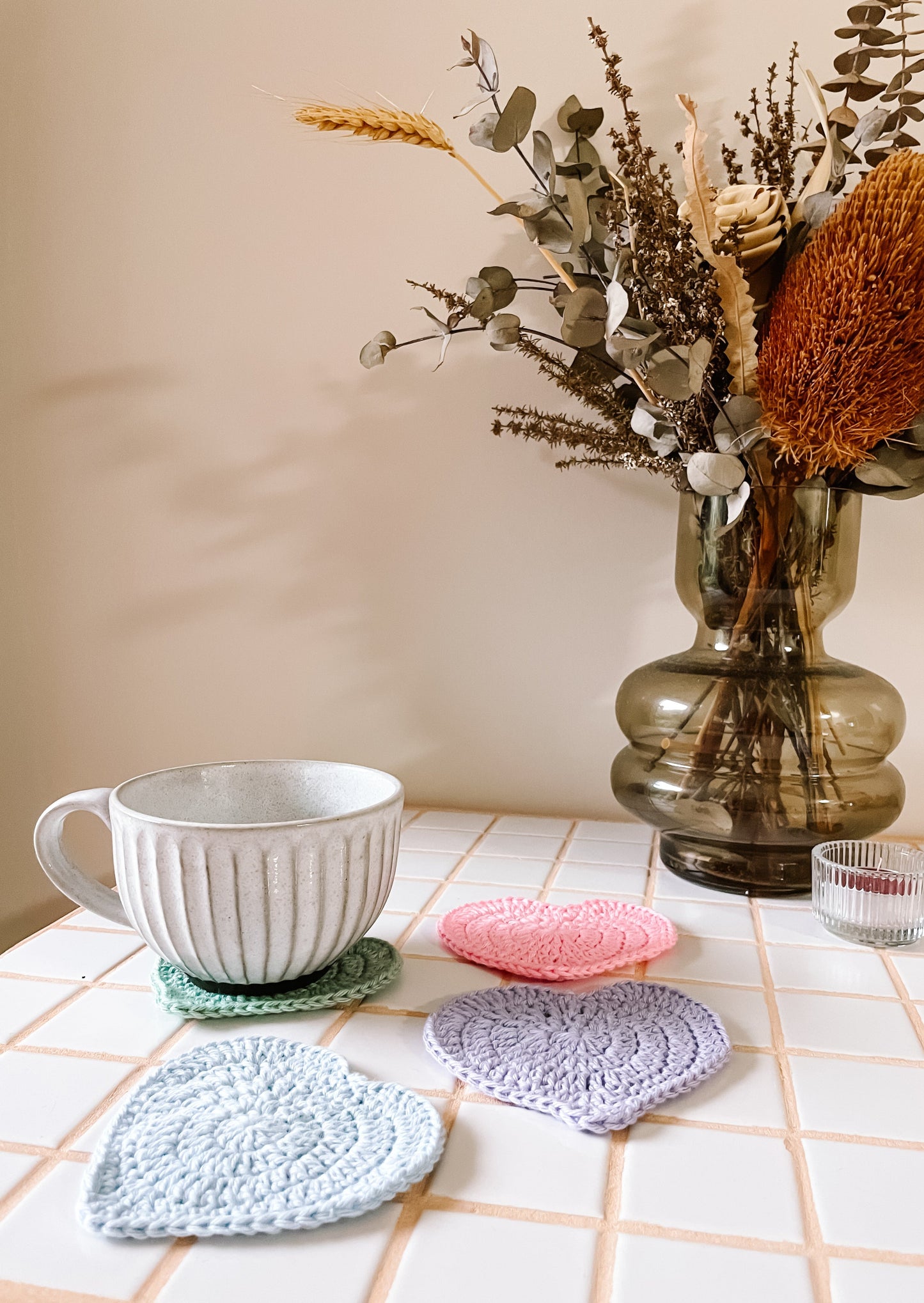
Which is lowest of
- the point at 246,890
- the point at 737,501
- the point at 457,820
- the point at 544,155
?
the point at 457,820

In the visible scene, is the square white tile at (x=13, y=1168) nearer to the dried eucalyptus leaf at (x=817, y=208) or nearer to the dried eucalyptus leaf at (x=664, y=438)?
the dried eucalyptus leaf at (x=664, y=438)

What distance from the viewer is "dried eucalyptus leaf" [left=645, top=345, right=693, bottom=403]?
0.56 meters

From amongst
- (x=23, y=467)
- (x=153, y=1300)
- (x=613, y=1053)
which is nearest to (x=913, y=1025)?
(x=613, y=1053)

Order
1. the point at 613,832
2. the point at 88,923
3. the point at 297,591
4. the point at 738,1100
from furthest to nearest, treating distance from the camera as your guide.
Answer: the point at 297,591, the point at 613,832, the point at 88,923, the point at 738,1100

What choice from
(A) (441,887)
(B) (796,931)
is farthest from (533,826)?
(B) (796,931)

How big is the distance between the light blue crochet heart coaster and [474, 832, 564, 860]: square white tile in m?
0.35

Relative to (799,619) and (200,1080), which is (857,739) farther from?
(200,1080)

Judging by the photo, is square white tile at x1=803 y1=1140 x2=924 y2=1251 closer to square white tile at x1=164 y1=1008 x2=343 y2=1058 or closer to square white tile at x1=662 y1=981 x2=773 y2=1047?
square white tile at x1=662 y1=981 x2=773 y2=1047

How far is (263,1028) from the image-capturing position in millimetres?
478

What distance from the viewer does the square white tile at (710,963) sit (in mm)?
539

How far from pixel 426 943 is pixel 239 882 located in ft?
0.54

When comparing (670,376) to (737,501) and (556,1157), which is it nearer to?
(737,501)

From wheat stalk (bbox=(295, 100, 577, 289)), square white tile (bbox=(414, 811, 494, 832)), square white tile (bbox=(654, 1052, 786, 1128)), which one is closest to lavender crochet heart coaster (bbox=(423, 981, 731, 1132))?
square white tile (bbox=(654, 1052, 786, 1128))

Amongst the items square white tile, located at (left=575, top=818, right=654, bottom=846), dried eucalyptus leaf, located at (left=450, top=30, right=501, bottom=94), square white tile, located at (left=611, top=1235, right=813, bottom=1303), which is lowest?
square white tile, located at (left=575, top=818, right=654, bottom=846)
